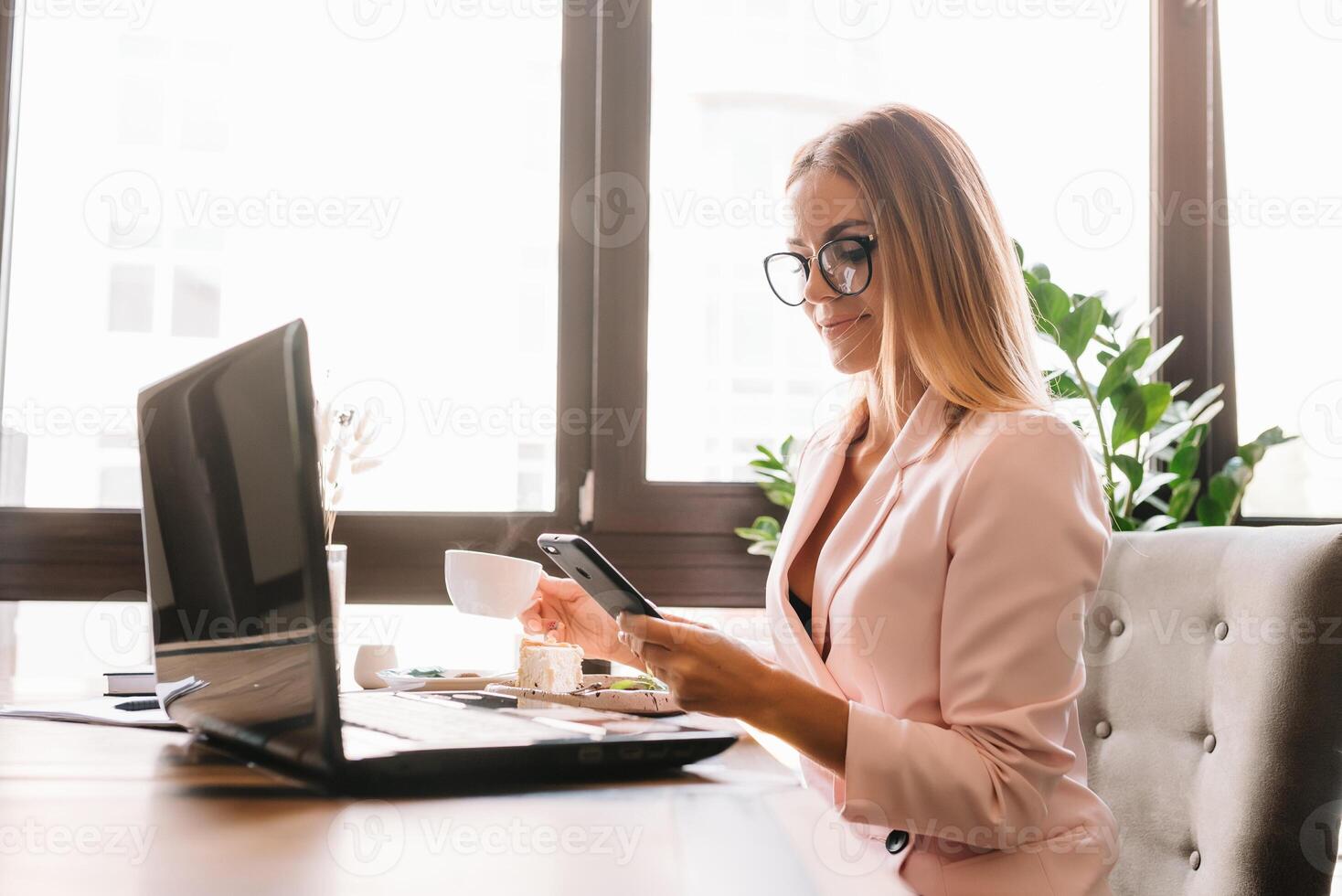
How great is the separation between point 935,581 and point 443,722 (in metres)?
0.46

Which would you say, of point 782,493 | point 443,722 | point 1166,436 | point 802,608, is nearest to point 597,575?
point 443,722

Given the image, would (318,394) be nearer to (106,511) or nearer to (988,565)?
(106,511)

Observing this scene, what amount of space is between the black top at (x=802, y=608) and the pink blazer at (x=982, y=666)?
5.7 inches

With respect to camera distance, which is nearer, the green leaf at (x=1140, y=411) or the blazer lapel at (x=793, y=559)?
the blazer lapel at (x=793, y=559)

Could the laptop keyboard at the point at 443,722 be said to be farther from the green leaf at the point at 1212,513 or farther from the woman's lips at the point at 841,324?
the green leaf at the point at 1212,513

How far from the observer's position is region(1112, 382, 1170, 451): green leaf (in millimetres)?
1818

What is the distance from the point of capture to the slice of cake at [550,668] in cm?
108

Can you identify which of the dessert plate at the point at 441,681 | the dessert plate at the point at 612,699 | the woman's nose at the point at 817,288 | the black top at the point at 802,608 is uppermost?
the woman's nose at the point at 817,288

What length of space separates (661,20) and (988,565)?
5.44 ft

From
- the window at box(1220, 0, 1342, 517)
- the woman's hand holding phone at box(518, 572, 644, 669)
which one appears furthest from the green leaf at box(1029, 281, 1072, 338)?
the woman's hand holding phone at box(518, 572, 644, 669)

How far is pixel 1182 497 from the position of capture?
194cm

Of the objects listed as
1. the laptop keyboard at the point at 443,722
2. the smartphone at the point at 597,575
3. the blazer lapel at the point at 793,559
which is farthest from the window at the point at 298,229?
the smartphone at the point at 597,575

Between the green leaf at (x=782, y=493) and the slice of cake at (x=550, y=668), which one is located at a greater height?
the green leaf at (x=782, y=493)

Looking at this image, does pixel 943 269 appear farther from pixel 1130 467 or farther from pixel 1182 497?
pixel 1182 497
